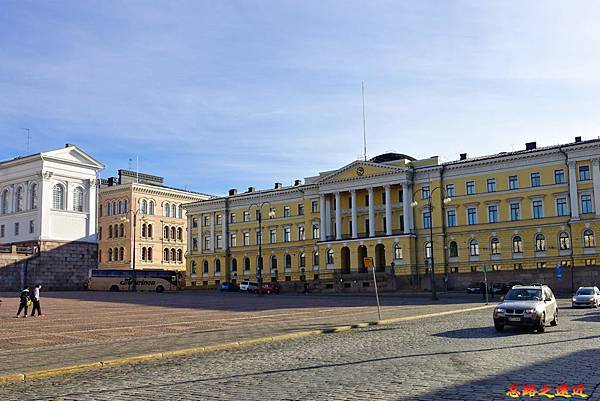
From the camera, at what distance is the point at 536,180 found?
72.4m

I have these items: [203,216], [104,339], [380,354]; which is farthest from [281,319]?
[203,216]

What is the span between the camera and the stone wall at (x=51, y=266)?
240 feet

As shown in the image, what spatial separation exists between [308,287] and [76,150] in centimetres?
3415

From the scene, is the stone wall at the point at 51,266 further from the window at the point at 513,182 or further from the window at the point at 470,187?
the window at the point at 513,182

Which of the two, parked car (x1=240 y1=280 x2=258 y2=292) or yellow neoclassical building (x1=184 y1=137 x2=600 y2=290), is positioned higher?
yellow neoclassical building (x1=184 y1=137 x2=600 y2=290)

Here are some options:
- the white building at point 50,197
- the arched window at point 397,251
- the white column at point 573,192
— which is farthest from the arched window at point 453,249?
the white building at point 50,197

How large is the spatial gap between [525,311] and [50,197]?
6948 centimetres

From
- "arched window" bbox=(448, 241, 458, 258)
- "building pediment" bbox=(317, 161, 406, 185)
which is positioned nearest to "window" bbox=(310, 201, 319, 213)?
"building pediment" bbox=(317, 161, 406, 185)

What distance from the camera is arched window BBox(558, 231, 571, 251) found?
2721 inches

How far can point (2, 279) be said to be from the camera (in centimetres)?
7188

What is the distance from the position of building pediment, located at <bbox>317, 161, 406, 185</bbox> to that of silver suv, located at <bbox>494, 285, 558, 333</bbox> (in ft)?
187

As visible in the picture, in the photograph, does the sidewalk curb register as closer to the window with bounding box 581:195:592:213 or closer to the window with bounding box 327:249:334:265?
the window with bounding box 581:195:592:213

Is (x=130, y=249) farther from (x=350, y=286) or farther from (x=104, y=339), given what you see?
(x=104, y=339)

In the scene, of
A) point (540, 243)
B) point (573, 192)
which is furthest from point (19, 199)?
point (573, 192)
